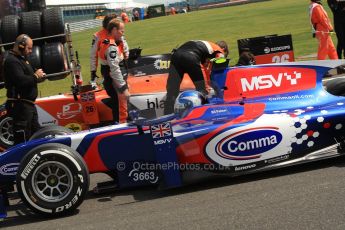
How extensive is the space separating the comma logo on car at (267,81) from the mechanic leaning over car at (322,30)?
241 inches

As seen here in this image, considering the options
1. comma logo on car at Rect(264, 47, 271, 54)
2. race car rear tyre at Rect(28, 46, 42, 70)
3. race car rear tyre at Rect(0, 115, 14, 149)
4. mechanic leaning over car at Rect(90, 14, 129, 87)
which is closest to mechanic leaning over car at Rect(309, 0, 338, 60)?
comma logo on car at Rect(264, 47, 271, 54)

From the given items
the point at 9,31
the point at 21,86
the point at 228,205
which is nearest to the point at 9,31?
the point at 9,31

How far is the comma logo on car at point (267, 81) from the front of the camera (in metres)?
5.78

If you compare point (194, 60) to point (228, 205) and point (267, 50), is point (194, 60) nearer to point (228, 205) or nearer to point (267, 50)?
point (228, 205)

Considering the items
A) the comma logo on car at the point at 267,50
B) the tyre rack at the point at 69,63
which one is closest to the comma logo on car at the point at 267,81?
the tyre rack at the point at 69,63

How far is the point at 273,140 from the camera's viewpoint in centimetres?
518

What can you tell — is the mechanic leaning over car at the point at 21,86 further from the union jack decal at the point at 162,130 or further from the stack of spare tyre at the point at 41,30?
the stack of spare tyre at the point at 41,30

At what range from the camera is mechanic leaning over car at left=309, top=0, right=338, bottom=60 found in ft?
38.3

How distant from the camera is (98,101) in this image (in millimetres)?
8250

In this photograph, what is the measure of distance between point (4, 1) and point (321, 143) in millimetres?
32565


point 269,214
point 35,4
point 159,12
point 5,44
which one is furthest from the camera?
point 159,12

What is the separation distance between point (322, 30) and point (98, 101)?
19.4 ft

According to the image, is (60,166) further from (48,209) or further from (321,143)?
(321,143)

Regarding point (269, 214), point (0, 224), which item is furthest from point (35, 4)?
point (269, 214)
